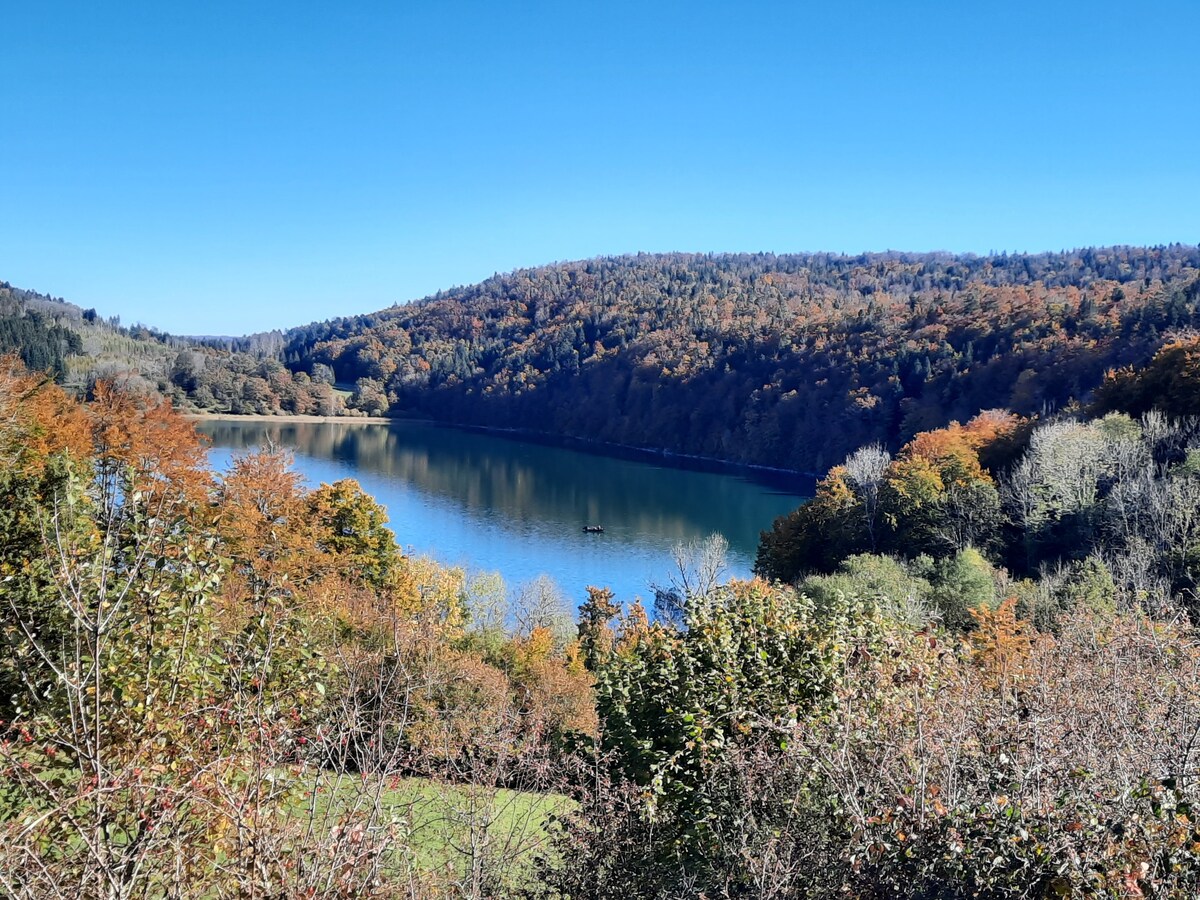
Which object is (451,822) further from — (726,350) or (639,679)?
(726,350)

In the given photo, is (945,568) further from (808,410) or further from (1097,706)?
(808,410)

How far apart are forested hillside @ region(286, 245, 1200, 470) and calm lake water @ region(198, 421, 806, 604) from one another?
1207 cm

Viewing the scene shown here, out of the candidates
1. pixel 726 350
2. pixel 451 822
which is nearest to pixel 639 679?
pixel 451 822

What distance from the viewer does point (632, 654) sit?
8180 millimetres

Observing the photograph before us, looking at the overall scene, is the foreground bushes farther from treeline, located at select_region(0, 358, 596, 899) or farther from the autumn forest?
treeline, located at select_region(0, 358, 596, 899)

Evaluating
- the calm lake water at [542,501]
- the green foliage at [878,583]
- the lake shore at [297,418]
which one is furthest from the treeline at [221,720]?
the lake shore at [297,418]

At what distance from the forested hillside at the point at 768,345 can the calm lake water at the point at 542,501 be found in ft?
39.6

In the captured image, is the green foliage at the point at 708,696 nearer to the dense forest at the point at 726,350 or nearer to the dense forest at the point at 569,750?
the dense forest at the point at 569,750

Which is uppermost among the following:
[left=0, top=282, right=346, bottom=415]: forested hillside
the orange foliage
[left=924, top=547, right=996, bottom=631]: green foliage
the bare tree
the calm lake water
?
[left=0, top=282, right=346, bottom=415]: forested hillside

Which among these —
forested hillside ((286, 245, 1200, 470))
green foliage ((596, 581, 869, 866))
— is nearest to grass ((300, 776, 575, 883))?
green foliage ((596, 581, 869, 866))

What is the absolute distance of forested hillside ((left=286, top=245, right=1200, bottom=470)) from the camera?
197 feet

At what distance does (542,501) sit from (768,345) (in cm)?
4649

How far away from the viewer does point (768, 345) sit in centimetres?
8988

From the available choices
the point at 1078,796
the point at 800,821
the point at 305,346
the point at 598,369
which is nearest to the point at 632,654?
the point at 800,821
